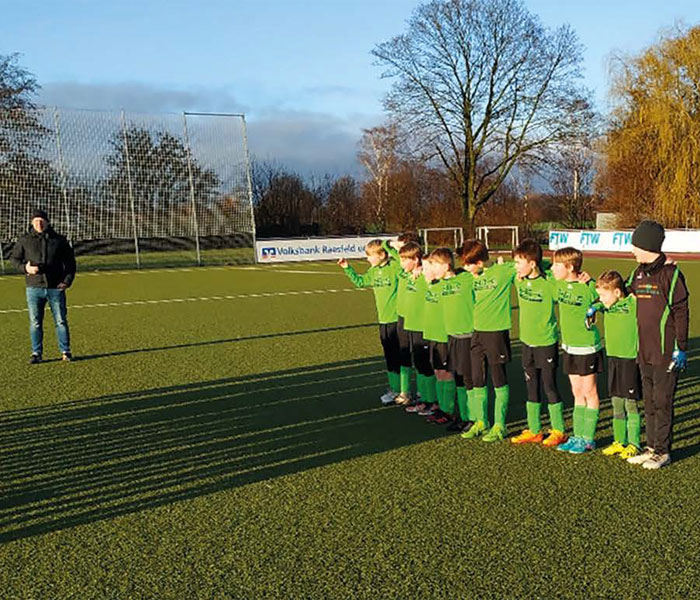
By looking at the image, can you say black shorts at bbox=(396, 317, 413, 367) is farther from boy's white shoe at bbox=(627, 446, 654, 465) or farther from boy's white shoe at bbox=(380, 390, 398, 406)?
boy's white shoe at bbox=(627, 446, 654, 465)

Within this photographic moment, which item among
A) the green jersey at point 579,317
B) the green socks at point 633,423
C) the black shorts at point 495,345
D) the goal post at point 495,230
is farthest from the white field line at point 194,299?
the goal post at point 495,230

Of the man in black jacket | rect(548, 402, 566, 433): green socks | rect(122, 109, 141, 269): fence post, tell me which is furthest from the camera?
rect(122, 109, 141, 269): fence post

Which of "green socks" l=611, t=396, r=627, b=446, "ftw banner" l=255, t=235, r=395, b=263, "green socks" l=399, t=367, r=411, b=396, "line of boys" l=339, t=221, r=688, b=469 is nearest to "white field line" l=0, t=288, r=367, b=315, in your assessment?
"green socks" l=399, t=367, r=411, b=396

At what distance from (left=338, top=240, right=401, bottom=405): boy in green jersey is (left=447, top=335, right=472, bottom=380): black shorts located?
0.96 m

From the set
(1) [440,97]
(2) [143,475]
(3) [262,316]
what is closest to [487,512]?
(2) [143,475]

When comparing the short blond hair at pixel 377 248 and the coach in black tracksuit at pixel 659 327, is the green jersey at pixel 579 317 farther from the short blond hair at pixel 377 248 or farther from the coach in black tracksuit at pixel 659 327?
the short blond hair at pixel 377 248

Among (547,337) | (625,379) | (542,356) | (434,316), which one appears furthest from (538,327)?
(434,316)

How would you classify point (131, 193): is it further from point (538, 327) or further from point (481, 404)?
point (538, 327)

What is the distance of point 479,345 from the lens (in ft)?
18.2

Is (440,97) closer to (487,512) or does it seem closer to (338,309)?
(338,309)

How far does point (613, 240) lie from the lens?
30734 mm

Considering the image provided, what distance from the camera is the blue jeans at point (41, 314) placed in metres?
9.42

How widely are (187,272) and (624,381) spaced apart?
2549 centimetres

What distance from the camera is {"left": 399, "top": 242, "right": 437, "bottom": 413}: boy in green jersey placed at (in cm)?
620
